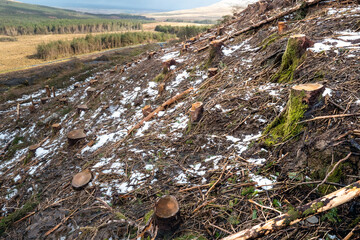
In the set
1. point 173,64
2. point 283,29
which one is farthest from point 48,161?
point 283,29

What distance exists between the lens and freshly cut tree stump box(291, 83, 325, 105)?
229cm

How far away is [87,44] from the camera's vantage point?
26.0m

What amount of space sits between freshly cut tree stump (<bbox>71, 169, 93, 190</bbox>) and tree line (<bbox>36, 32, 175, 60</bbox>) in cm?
2516

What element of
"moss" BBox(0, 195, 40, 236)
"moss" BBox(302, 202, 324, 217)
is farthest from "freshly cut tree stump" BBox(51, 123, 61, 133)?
"moss" BBox(302, 202, 324, 217)

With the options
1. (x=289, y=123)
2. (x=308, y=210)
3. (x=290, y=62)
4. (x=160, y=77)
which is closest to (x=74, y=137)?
(x=160, y=77)

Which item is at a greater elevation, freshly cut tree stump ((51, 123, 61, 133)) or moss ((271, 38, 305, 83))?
moss ((271, 38, 305, 83))

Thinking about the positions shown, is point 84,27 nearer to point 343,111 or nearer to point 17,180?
point 17,180

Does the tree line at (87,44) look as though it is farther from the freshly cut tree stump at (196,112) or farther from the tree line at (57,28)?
the freshly cut tree stump at (196,112)

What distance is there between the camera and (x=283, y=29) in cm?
489

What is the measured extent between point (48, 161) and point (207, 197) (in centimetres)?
437

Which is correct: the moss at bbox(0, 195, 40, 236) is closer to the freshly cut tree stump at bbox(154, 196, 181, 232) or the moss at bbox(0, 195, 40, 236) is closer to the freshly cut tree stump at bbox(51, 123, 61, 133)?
the freshly cut tree stump at bbox(154, 196, 181, 232)

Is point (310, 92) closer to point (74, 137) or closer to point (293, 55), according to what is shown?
point (293, 55)

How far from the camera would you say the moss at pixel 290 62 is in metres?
3.36

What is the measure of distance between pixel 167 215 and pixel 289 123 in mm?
1917
